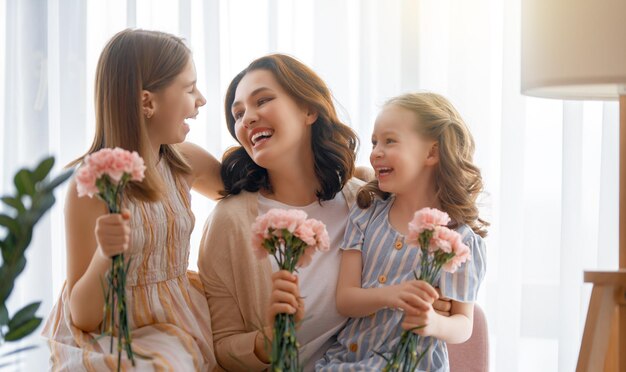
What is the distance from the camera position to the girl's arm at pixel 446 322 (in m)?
1.56

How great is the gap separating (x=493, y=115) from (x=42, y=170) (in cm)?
211

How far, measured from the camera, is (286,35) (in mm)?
2885

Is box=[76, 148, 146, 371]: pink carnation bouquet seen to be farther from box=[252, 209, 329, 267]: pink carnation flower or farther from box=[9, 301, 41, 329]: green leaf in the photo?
box=[9, 301, 41, 329]: green leaf

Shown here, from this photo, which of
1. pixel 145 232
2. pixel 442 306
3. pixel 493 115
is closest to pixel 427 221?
pixel 442 306

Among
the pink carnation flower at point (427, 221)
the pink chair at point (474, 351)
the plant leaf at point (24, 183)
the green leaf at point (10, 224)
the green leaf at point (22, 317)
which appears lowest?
the pink chair at point (474, 351)

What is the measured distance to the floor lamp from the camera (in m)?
1.87

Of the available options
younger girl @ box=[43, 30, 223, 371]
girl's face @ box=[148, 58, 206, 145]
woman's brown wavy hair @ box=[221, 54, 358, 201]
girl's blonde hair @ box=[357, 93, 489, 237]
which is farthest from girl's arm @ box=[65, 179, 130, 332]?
girl's blonde hair @ box=[357, 93, 489, 237]

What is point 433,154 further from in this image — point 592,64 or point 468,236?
point 592,64

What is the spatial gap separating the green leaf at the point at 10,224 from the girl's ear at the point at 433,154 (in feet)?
4.37

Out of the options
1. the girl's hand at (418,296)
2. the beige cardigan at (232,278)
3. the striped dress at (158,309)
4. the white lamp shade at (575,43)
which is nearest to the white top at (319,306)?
the beige cardigan at (232,278)

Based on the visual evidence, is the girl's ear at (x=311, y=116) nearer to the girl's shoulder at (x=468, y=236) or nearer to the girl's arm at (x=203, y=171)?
the girl's arm at (x=203, y=171)

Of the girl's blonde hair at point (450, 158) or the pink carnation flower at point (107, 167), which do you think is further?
the girl's blonde hair at point (450, 158)

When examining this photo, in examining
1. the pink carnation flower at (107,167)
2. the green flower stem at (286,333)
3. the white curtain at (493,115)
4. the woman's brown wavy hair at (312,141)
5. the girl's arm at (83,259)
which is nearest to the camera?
the pink carnation flower at (107,167)

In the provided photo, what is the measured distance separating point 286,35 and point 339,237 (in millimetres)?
1037
